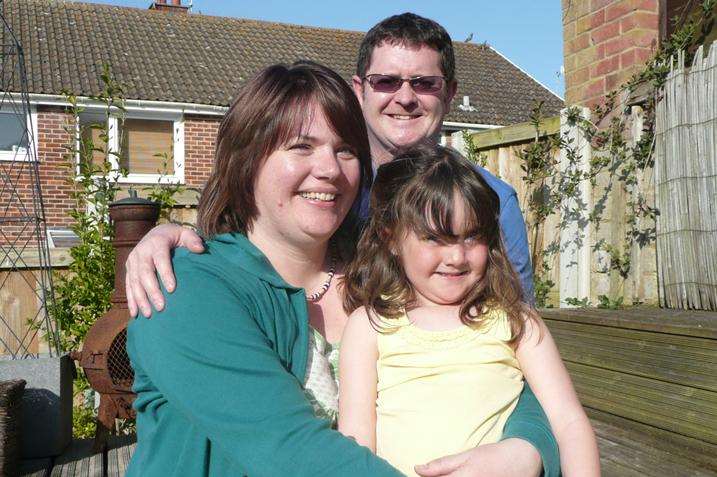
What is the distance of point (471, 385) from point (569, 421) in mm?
229

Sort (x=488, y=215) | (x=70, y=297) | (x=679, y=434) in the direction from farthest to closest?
(x=70, y=297) → (x=679, y=434) → (x=488, y=215)

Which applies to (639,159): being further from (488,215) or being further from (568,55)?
(488,215)

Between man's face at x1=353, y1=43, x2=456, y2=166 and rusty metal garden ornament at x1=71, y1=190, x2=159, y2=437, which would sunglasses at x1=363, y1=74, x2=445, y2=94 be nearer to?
man's face at x1=353, y1=43, x2=456, y2=166

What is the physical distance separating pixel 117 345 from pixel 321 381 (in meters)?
3.24

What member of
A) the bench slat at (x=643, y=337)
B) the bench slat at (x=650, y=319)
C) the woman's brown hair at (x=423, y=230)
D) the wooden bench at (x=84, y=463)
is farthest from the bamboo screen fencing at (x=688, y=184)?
the wooden bench at (x=84, y=463)

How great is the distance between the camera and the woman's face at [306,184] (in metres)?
1.79

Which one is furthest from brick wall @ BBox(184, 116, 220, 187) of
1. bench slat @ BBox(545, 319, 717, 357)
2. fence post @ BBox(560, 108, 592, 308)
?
bench slat @ BBox(545, 319, 717, 357)

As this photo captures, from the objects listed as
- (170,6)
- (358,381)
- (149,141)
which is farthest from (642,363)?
A: (170,6)

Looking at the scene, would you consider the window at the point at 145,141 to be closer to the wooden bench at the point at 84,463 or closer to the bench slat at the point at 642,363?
the wooden bench at the point at 84,463

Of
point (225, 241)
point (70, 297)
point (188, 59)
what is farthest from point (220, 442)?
point (188, 59)

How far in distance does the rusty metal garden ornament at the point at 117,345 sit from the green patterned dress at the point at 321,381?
10.2 feet

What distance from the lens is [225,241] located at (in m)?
1.76

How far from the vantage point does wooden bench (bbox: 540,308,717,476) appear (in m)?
3.51

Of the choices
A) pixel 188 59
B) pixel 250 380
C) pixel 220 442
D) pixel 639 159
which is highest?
pixel 188 59
